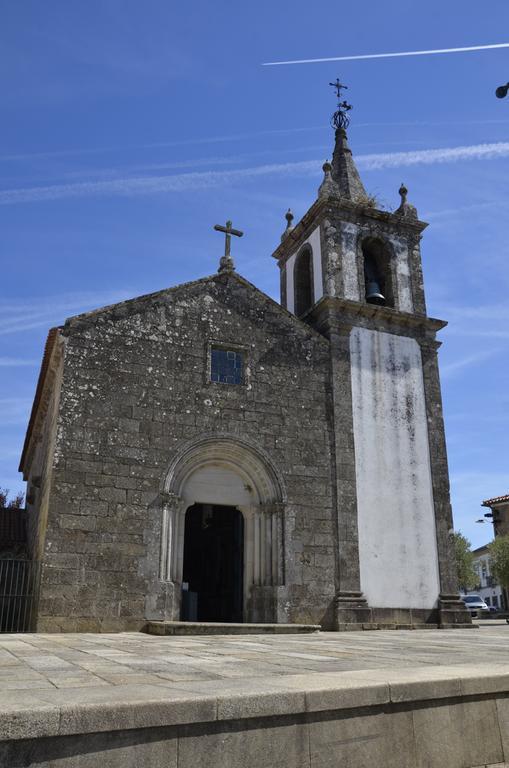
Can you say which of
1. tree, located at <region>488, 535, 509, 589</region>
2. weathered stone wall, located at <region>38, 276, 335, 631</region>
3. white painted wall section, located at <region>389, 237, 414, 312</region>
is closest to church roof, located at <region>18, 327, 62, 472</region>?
weathered stone wall, located at <region>38, 276, 335, 631</region>

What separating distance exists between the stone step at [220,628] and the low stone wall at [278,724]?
253 inches

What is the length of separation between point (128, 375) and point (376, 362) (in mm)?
5948

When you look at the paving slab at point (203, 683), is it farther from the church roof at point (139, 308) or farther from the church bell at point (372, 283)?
the church bell at point (372, 283)

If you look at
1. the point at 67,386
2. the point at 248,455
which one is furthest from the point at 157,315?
the point at 248,455

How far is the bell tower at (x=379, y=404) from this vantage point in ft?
45.3

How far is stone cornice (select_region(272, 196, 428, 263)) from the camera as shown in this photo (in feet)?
53.9

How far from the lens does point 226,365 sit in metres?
13.9

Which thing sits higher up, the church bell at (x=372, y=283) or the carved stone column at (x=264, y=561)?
the church bell at (x=372, y=283)

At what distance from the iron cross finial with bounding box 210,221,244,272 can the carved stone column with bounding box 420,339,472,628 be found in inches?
202

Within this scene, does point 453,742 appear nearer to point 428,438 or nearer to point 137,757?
point 137,757

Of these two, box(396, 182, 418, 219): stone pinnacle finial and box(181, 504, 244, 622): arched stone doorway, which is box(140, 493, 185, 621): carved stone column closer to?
box(181, 504, 244, 622): arched stone doorway

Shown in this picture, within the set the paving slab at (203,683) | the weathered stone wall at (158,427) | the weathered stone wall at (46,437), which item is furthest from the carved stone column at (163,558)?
the paving slab at (203,683)

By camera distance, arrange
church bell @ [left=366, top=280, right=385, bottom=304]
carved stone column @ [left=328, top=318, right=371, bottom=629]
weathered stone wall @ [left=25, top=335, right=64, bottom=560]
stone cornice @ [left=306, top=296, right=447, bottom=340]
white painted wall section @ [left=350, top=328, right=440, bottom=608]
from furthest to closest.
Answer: church bell @ [left=366, top=280, right=385, bottom=304]
stone cornice @ [left=306, top=296, right=447, bottom=340]
white painted wall section @ [left=350, top=328, right=440, bottom=608]
carved stone column @ [left=328, top=318, right=371, bottom=629]
weathered stone wall @ [left=25, top=335, right=64, bottom=560]

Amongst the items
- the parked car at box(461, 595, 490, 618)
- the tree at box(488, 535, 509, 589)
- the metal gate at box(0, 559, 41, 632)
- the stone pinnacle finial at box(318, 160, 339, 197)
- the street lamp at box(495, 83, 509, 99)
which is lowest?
the parked car at box(461, 595, 490, 618)
